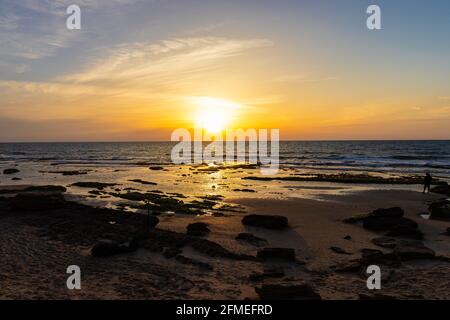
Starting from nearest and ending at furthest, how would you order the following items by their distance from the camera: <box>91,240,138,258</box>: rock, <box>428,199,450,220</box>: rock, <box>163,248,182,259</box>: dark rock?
<box>91,240,138,258</box>: rock → <box>163,248,182,259</box>: dark rock → <box>428,199,450,220</box>: rock

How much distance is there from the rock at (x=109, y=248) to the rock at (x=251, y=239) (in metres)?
5.36

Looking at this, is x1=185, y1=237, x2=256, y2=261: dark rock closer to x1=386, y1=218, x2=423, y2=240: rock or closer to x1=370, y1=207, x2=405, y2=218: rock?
x1=386, y1=218, x2=423, y2=240: rock

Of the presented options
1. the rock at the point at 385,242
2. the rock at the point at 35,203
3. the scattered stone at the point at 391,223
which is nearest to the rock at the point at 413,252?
the rock at the point at 385,242

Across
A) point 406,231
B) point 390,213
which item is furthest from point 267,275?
point 390,213

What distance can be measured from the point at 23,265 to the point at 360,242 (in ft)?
48.2

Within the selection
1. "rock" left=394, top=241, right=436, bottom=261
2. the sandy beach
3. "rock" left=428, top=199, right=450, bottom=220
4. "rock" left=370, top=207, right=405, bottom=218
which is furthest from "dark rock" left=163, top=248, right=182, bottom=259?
"rock" left=428, top=199, right=450, bottom=220

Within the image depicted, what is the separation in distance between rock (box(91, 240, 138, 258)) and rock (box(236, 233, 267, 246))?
5.36 m

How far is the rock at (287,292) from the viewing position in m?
11.5

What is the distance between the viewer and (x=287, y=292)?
11.6 meters

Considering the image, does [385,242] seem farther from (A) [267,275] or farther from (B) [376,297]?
(B) [376,297]

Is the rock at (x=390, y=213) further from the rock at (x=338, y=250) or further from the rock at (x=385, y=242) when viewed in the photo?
the rock at (x=338, y=250)

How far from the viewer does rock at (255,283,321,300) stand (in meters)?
11.5
